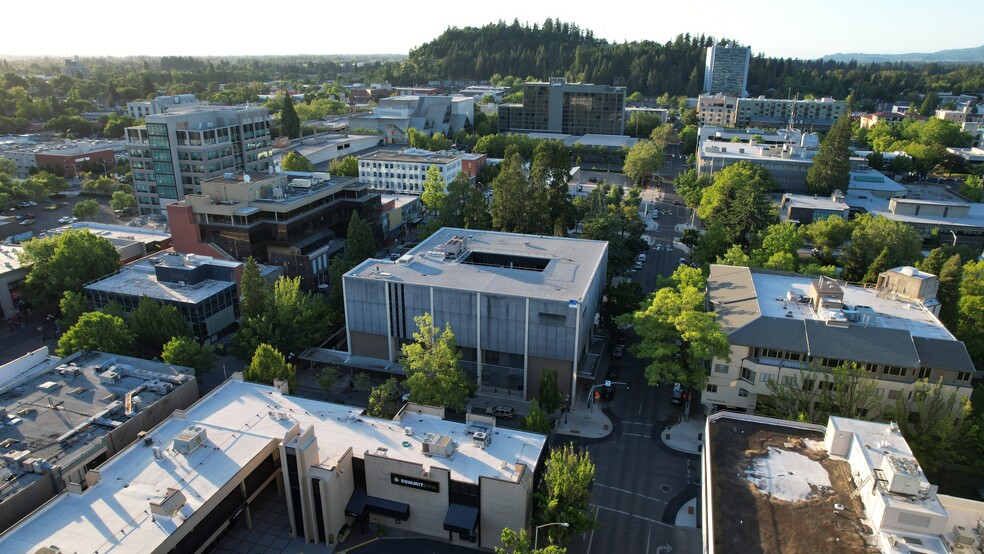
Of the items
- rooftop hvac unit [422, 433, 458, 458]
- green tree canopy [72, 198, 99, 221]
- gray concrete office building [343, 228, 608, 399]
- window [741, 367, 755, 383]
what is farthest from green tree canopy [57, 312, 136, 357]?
green tree canopy [72, 198, 99, 221]

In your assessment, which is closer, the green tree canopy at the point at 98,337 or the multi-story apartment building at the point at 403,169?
the green tree canopy at the point at 98,337

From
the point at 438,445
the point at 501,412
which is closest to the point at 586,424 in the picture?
the point at 501,412

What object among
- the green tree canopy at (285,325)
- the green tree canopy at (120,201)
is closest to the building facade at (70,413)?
the green tree canopy at (285,325)

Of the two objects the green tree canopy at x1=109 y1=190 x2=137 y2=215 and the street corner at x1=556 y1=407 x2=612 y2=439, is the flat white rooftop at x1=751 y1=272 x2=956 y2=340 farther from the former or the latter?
the green tree canopy at x1=109 y1=190 x2=137 y2=215

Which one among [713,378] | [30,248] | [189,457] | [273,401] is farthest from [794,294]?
[30,248]

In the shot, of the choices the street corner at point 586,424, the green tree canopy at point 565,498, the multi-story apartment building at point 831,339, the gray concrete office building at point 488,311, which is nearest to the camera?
the green tree canopy at point 565,498

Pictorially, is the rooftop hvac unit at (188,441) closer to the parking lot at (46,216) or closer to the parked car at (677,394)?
the parked car at (677,394)

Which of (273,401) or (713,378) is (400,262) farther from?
(713,378)
